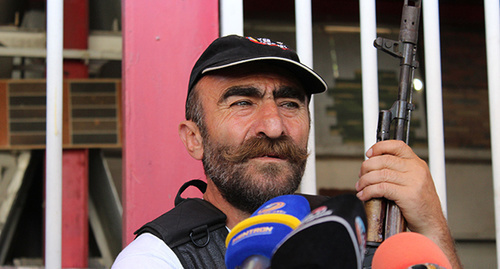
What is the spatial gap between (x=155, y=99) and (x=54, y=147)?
0.33m

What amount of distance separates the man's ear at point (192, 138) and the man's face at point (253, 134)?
0.15ft

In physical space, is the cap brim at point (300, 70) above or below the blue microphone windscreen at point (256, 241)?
above

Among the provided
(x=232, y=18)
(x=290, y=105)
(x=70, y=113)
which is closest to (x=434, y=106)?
(x=290, y=105)

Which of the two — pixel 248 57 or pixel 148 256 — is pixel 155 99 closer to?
pixel 248 57

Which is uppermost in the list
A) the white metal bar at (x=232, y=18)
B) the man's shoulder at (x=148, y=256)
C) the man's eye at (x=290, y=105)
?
the white metal bar at (x=232, y=18)

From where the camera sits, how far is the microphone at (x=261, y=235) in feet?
2.38

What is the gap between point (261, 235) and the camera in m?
0.73

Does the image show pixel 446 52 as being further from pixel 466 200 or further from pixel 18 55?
pixel 18 55

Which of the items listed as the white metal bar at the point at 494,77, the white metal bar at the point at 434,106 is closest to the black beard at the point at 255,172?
the white metal bar at the point at 434,106

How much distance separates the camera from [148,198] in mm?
1700

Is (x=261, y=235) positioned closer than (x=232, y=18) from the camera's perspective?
Yes

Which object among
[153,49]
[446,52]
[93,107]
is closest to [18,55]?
[93,107]

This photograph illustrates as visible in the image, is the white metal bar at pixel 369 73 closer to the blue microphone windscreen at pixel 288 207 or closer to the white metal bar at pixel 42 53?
the blue microphone windscreen at pixel 288 207

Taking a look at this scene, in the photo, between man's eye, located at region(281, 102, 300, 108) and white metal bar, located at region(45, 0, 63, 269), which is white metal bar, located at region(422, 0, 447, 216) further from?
white metal bar, located at region(45, 0, 63, 269)
